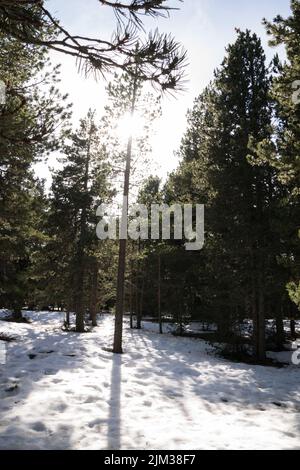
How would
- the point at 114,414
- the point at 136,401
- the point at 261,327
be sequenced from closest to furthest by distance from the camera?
1. the point at 114,414
2. the point at 136,401
3. the point at 261,327

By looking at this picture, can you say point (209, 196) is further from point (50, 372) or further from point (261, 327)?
point (50, 372)

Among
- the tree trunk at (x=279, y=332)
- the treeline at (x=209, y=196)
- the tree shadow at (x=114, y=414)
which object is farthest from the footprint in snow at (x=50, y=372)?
the tree trunk at (x=279, y=332)

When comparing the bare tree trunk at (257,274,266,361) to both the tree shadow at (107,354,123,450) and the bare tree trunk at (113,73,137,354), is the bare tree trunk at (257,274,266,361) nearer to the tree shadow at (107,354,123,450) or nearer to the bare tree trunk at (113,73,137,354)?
the bare tree trunk at (113,73,137,354)

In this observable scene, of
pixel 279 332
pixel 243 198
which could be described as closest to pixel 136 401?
pixel 243 198

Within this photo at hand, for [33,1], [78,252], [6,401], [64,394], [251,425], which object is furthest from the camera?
[78,252]

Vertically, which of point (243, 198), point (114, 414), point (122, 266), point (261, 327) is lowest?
point (114, 414)

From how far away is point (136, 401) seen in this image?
8.55m

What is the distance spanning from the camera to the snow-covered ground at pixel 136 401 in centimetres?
614

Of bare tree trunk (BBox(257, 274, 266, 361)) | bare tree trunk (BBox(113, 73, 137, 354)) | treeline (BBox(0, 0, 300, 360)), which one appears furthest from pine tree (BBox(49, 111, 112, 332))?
bare tree trunk (BBox(257, 274, 266, 361))

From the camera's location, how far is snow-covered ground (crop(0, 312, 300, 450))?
614 centimetres

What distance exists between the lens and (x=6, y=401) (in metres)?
7.72

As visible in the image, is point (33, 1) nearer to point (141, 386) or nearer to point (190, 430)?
point (190, 430)

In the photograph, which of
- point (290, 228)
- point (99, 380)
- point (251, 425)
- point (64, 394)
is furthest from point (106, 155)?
point (251, 425)

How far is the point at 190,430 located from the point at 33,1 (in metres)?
6.62
